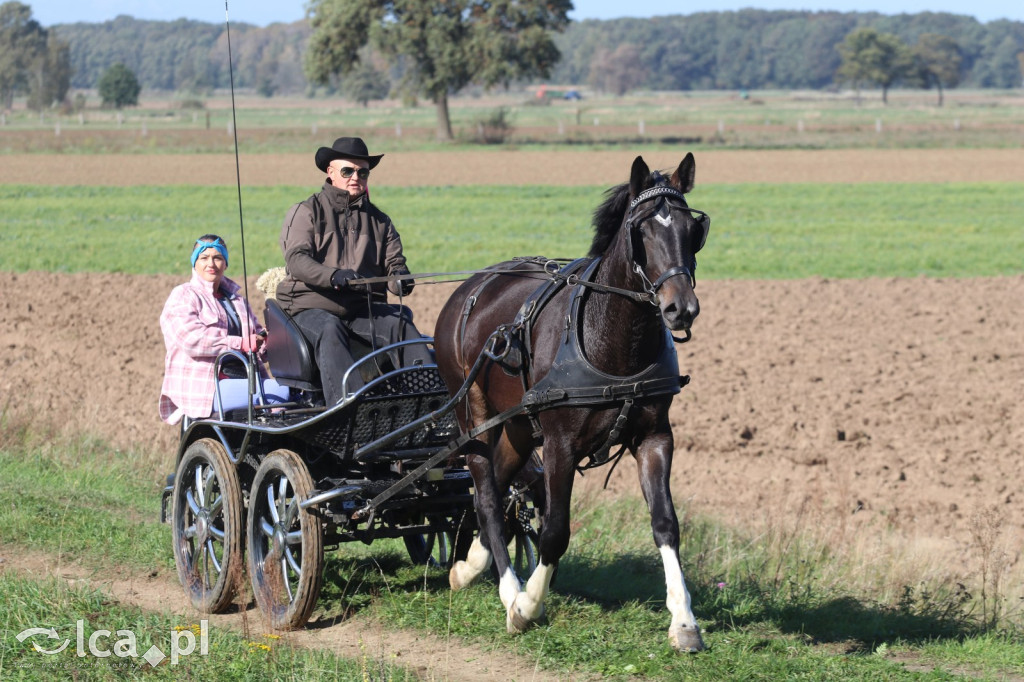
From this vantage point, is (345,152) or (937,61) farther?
(937,61)

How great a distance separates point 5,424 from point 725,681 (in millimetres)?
7403

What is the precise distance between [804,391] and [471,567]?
692cm

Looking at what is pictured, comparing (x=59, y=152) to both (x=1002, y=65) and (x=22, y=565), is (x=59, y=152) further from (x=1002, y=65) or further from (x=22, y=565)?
(x=1002, y=65)

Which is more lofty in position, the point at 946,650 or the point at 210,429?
the point at 210,429

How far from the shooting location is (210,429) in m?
7.16

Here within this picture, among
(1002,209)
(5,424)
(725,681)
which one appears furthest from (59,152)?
(725,681)

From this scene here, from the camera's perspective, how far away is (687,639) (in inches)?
203

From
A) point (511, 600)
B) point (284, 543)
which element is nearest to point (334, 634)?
point (284, 543)

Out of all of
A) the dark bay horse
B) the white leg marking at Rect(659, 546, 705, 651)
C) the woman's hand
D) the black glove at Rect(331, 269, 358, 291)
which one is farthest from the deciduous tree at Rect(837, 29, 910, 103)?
the white leg marking at Rect(659, 546, 705, 651)

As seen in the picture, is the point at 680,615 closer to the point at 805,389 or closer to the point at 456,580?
the point at 456,580

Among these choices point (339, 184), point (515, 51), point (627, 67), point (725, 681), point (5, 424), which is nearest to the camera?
point (725, 681)

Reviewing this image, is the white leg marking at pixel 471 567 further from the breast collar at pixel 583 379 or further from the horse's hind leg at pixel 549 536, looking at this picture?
the breast collar at pixel 583 379

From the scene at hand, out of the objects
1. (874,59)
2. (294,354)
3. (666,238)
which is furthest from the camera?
(874,59)

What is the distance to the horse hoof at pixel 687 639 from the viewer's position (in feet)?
16.9
